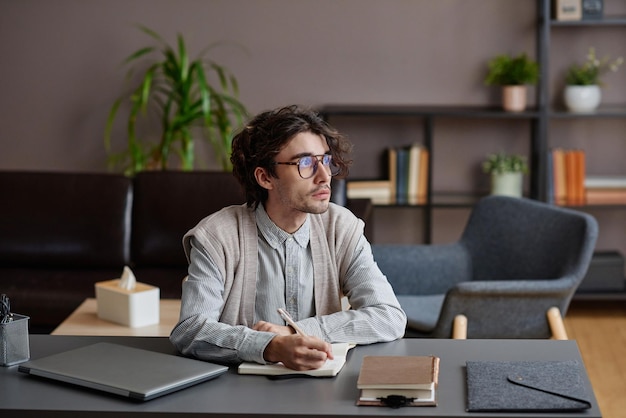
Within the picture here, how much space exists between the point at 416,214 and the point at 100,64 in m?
1.87

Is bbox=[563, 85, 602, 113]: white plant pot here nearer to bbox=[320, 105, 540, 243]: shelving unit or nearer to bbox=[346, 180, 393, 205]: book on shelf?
bbox=[320, 105, 540, 243]: shelving unit

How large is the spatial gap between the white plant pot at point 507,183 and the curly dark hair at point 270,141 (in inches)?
110

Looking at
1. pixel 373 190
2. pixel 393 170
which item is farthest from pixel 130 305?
pixel 393 170

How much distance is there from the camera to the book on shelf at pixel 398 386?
5.61 ft

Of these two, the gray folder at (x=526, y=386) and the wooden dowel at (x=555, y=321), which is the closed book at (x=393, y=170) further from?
the gray folder at (x=526, y=386)

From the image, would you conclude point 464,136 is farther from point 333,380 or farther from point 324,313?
point 333,380

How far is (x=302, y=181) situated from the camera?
7.38ft

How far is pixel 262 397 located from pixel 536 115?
3561 millimetres

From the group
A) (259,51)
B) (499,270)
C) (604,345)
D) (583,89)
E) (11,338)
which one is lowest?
(604,345)

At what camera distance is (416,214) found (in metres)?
5.43

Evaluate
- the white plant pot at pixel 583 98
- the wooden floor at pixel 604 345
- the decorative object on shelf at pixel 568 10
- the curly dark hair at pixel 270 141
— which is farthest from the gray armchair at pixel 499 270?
the decorative object on shelf at pixel 568 10

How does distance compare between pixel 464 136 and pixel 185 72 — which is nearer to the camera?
pixel 185 72

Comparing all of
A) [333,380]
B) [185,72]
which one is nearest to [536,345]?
→ [333,380]

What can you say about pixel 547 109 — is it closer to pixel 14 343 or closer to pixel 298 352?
pixel 298 352
